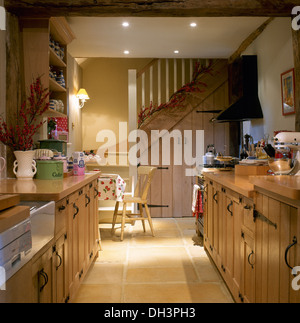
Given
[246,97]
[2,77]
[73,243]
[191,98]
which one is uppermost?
[191,98]

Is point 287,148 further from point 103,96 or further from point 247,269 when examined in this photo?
point 103,96

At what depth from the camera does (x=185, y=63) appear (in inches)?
247

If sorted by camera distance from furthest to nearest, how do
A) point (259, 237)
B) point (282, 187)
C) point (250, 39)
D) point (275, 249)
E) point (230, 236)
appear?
1. point (250, 39)
2. point (230, 236)
3. point (259, 237)
4. point (275, 249)
5. point (282, 187)

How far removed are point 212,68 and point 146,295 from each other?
14.1ft

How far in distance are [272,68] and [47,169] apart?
9.80 feet

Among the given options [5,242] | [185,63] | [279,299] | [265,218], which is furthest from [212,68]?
[5,242]

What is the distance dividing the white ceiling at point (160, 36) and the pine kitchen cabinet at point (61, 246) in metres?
2.14

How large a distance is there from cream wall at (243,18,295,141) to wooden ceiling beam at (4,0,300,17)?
0.66 metres

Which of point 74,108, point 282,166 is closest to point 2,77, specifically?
point 282,166

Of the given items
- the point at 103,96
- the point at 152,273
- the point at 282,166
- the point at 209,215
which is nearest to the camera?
the point at 282,166

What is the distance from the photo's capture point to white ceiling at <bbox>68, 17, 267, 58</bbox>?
4133 millimetres

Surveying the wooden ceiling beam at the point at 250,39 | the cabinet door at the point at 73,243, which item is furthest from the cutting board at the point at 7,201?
the wooden ceiling beam at the point at 250,39

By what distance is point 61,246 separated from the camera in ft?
6.92

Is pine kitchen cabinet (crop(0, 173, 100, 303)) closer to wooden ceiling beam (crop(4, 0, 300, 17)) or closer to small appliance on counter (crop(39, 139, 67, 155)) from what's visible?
small appliance on counter (crop(39, 139, 67, 155))
